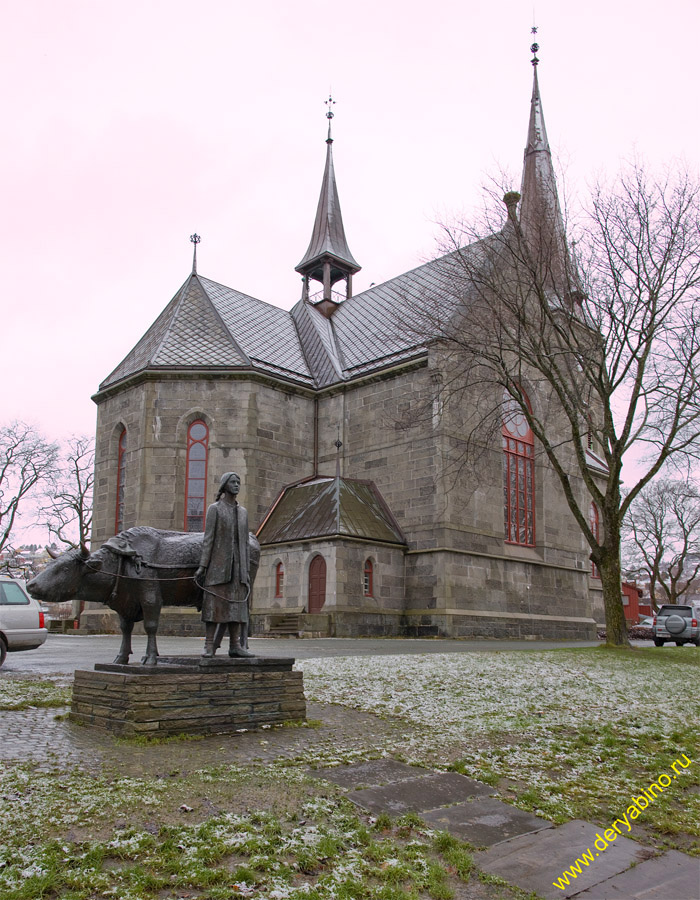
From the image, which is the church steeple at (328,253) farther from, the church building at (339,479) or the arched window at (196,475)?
the arched window at (196,475)

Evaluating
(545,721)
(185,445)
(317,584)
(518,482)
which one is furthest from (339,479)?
(545,721)

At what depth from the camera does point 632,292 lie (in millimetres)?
19109

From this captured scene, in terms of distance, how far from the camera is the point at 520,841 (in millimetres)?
4613

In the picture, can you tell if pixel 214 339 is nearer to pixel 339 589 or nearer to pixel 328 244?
pixel 339 589

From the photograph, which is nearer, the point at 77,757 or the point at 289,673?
the point at 77,757

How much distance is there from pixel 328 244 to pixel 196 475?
19034mm

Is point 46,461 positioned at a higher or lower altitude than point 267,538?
higher

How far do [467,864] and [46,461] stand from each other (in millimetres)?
46393

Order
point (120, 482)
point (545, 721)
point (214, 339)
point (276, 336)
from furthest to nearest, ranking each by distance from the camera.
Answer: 1. point (276, 336)
2. point (214, 339)
3. point (120, 482)
4. point (545, 721)

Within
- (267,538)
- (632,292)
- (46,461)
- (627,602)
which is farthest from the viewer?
(627,602)

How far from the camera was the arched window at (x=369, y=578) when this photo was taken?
2645 cm

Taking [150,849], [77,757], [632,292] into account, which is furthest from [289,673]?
[632,292]

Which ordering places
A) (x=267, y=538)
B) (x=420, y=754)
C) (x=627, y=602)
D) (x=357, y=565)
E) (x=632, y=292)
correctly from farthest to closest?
(x=627, y=602) → (x=267, y=538) → (x=357, y=565) → (x=632, y=292) → (x=420, y=754)

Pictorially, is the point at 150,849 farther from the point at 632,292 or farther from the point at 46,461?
the point at 46,461
